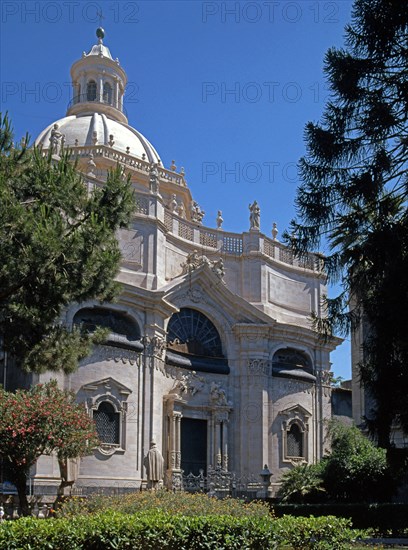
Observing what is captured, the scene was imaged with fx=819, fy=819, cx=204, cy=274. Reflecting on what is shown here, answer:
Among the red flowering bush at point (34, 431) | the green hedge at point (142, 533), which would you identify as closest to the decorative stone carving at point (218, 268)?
the red flowering bush at point (34, 431)

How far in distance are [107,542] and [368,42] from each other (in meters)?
11.8

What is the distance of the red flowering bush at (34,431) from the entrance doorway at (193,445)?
11.8m

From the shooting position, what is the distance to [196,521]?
15.6 m

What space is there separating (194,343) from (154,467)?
8.23 metres

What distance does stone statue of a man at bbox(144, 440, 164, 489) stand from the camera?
34.8 meters

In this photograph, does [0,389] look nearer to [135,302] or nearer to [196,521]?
[135,302]

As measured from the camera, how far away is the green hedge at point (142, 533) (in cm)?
1503

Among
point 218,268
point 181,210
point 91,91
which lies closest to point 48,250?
point 218,268

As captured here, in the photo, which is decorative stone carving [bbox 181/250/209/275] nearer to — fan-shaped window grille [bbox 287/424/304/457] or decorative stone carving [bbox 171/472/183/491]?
decorative stone carving [bbox 171/472/183/491]

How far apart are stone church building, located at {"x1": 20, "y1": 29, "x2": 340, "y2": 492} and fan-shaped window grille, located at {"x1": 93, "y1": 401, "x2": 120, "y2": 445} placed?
0.05 m

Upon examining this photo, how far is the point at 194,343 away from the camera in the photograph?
41.4 meters

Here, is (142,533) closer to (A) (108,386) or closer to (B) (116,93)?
(A) (108,386)

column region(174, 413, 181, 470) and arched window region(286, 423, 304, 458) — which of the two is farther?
arched window region(286, 423, 304, 458)

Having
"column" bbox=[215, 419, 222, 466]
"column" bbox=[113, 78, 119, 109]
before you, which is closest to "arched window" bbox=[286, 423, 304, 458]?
"column" bbox=[215, 419, 222, 466]
